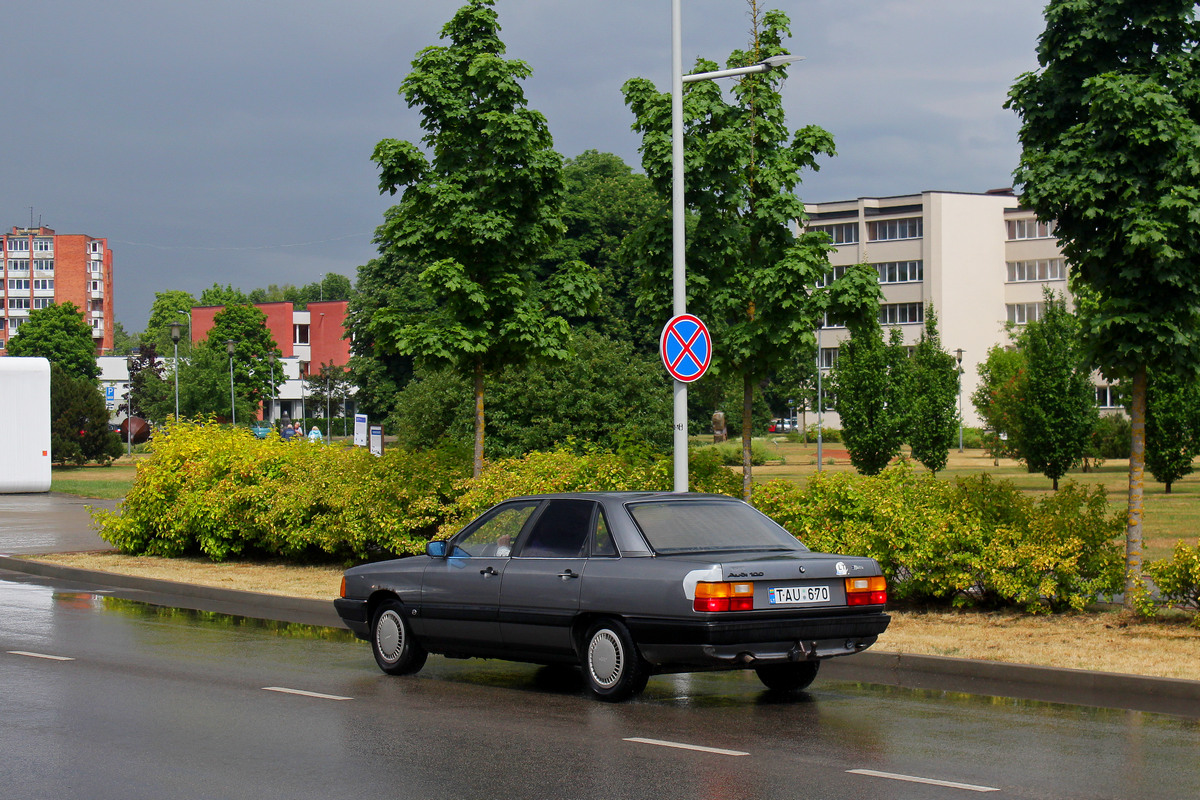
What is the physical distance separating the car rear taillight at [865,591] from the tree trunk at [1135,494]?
4.10 metres

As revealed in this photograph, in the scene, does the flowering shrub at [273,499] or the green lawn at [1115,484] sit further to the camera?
the green lawn at [1115,484]

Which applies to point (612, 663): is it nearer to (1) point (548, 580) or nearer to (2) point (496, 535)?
(1) point (548, 580)

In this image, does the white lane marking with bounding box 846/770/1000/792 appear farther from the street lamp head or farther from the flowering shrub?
the flowering shrub

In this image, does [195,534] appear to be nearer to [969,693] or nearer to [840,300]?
[840,300]

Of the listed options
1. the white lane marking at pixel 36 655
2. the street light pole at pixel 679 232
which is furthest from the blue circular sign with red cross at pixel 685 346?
the white lane marking at pixel 36 655

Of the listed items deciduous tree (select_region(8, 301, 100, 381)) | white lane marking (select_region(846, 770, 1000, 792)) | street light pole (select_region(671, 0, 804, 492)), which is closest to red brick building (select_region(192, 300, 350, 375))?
deciduous tree (select_region(8, 301, 100, 381))

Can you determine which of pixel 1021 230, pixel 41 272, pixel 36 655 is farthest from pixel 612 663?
pixel 41 272

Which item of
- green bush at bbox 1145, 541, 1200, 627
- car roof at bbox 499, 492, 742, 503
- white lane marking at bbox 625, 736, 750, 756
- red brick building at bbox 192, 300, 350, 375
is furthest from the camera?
red brick building at bbox 192, 300, 350, 375

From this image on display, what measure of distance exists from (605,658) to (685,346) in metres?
5.84

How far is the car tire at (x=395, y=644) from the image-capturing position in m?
10.4

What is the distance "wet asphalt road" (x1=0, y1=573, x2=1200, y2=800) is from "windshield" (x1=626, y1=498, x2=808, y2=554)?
44.8 inches

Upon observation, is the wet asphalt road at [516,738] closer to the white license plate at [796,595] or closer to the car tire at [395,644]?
the car tire at [395,644]

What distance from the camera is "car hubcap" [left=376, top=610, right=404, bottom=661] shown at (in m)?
10.5

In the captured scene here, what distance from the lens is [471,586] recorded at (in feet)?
32.5
